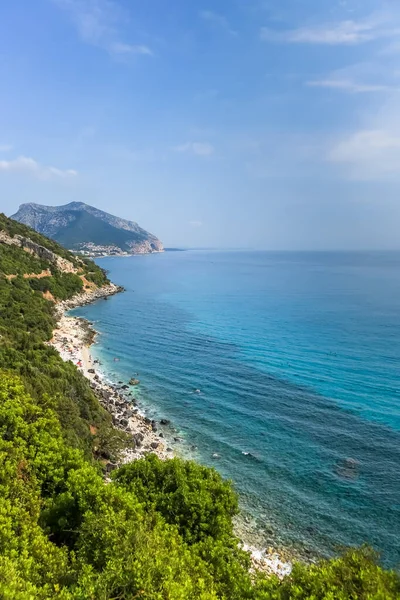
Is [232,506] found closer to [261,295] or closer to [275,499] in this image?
[275,499]

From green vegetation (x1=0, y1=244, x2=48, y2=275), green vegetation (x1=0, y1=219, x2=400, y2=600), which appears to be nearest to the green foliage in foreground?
green vegetation (x1=0, y1=219, x2=400, y2=600)

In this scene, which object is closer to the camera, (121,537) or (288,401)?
(121,537)

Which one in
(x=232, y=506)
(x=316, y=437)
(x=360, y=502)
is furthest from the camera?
(x=316, y=437)

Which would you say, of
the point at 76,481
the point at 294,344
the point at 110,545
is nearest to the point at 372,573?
the point at 110,545

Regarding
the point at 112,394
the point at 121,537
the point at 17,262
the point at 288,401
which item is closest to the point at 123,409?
the point at 112,394

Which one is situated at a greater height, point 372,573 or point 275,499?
point 372,573

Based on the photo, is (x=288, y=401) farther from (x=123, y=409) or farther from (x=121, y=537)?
(x=121, y=537)
